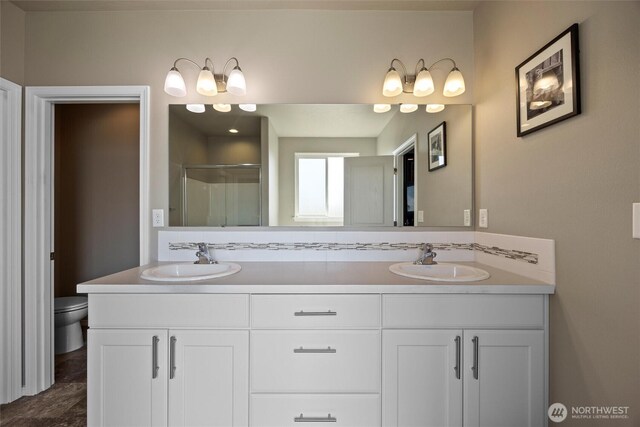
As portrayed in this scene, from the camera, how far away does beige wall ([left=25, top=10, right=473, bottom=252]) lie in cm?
167

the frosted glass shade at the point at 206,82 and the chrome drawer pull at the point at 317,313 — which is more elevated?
the frosted glass shade at the point at 206,82

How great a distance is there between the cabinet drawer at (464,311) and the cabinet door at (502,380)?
46 millimetres

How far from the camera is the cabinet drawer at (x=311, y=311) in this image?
1.13m

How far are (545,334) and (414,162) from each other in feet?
3.49

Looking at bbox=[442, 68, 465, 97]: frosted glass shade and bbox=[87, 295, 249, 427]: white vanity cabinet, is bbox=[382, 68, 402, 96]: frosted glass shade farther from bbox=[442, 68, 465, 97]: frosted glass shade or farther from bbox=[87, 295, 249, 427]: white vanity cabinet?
bbox=[87, 295, 249, 427]: white vanity cabinet

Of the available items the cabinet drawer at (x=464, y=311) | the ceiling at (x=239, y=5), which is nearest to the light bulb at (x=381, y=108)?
the ceiling at (x=239, y=5)

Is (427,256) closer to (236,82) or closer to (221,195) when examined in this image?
(221,195)

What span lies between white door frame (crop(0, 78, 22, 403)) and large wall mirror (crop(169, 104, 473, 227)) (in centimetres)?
92

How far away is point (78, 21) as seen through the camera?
167 cm

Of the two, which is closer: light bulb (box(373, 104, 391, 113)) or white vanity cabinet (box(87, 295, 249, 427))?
white vanity cabinet (box(87, 295, 249, 427))

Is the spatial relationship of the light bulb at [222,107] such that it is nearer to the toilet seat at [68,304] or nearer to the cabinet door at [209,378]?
the cabinet door at [209,378]

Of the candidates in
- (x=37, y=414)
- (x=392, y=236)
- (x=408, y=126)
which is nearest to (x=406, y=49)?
(x=408, y=126)

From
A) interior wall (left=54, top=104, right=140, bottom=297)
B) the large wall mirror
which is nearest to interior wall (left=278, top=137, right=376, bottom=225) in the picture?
the large wall mirror

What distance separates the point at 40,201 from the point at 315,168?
1.77m
